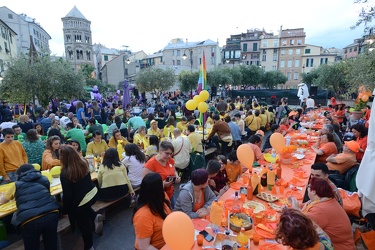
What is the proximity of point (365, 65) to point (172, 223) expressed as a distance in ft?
28.4

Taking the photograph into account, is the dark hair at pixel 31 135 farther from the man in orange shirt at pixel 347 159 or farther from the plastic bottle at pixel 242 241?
the man in orange shirt at pixel 347 159

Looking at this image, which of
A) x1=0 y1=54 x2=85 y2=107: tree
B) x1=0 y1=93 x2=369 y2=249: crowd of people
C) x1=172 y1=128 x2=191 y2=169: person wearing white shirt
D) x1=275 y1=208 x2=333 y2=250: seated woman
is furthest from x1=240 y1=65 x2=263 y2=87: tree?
x1=275 y1=208 x2=333 y2=250: seated woman

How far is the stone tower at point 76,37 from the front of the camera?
154 feet

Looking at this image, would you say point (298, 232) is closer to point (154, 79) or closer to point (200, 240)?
point (200, 240)

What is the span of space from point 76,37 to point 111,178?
2080 inches

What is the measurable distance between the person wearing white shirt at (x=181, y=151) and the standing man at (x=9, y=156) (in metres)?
3.49

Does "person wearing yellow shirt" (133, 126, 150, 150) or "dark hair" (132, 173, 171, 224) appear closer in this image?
"dark hair" (132, 173, 171, 224)

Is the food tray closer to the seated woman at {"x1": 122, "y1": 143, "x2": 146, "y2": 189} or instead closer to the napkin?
the napkin

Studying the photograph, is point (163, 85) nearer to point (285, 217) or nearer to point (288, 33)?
point (285, 217)

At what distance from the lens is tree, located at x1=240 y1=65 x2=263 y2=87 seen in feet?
102

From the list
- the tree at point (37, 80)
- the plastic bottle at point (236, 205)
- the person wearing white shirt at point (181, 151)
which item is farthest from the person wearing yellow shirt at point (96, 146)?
the tree at point (37, 80)

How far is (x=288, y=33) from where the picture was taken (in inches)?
1683

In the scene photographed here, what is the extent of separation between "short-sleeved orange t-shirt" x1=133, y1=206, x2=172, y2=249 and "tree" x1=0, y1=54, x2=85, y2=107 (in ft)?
39.4

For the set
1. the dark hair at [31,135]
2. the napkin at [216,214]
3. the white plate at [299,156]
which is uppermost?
the dark hair at [31,135]
